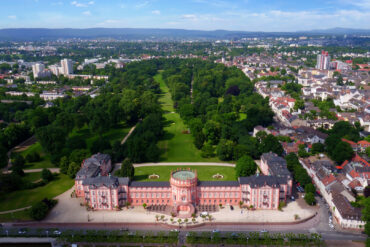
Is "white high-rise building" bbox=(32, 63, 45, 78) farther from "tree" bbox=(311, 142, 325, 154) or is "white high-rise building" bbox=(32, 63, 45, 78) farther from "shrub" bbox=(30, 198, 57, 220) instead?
"tree" bbox=(311, 142, 325, 154)

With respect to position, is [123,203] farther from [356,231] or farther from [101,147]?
[356,231]

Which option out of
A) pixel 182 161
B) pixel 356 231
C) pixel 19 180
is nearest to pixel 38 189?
pixel 19 180

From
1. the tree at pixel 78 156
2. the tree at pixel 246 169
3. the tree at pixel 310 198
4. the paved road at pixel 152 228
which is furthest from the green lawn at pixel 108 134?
the tree at pixel 310 198

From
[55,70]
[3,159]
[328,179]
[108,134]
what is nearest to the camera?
[328,179]

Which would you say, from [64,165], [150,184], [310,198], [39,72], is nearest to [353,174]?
[310,198]

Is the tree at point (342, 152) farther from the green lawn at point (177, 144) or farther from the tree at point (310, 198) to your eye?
the green lawn at point (177, 144)

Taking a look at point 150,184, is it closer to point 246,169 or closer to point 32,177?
point 246,169
